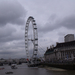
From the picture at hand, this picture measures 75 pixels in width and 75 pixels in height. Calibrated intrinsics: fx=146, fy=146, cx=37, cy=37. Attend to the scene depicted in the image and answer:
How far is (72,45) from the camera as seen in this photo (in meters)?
60.4

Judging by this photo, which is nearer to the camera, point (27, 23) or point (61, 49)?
point (61, 49)

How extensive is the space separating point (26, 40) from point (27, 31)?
4.53m

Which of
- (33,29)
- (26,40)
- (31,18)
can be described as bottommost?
(26,40)

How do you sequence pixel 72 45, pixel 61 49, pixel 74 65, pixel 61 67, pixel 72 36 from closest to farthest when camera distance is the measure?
pixel 74 65 < pixel 61 67 < pixel 72 45 < pixel 61 49 < pixel 72 36

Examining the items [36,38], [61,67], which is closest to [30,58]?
[36,38]

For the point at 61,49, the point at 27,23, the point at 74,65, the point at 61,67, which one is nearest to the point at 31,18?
the point at 27,23

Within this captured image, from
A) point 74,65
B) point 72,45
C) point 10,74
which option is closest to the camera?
point 10,74

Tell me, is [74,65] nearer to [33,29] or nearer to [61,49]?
[61,49]

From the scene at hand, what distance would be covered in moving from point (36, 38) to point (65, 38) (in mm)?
19821

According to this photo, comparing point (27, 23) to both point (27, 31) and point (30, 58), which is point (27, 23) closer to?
point (27, 31)

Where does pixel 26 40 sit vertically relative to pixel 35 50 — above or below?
above

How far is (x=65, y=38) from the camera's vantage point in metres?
80.4

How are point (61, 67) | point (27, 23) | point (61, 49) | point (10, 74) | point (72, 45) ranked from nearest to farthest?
point (10, 74) < point (61, 67) < point (72, 45) < point (61, 49) < point (27, 23)

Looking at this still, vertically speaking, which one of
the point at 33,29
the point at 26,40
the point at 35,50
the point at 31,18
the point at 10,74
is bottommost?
the point at 10,74
